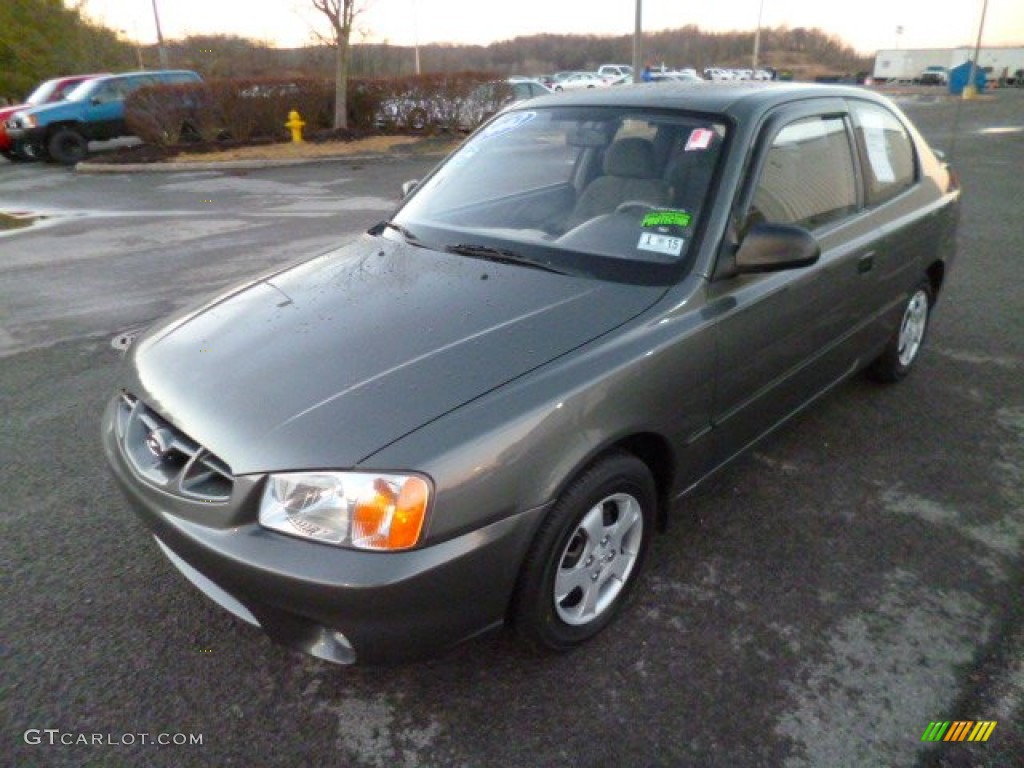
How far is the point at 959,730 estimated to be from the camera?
81.8 inches

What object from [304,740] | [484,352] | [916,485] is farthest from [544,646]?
[916,485]

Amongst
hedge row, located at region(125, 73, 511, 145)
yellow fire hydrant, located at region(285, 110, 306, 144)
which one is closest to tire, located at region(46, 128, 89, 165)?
hedge row, located at region(125, 73, 511, 145)

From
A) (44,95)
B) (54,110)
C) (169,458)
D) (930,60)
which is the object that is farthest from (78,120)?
(930,60)

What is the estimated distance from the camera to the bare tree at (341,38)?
1814cm

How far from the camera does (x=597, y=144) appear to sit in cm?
314

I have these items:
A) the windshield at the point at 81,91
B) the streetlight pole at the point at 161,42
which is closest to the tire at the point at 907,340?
the windshield at the point at 81,91

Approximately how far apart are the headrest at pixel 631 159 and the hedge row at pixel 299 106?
55.2 feet

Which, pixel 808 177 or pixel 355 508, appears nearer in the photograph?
pixel 355 508

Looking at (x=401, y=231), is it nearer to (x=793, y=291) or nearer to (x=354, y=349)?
(x=354, y=349)

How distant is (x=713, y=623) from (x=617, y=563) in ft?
1.29

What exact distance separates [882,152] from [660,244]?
186 cm

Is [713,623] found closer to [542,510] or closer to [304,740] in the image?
[542,510]

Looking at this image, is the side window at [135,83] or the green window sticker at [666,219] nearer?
the green window sticker at [666,219]

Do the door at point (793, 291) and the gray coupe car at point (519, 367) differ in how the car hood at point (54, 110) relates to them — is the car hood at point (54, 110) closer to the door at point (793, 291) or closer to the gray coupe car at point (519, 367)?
the gray coupe car at point (519, 367)
